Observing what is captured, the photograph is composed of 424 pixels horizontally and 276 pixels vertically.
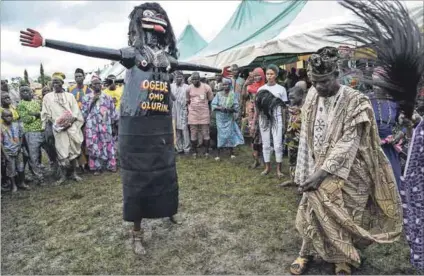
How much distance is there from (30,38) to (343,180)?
2.60 meters

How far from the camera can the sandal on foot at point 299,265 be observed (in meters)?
2.99

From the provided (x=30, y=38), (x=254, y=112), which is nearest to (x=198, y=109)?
(x=254, y=112)

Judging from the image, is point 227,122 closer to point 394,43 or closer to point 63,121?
point 63,121

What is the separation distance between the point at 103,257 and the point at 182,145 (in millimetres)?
5575

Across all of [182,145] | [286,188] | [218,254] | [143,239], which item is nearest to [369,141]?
[218,254]

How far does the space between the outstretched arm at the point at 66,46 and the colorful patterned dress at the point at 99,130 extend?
391 centimetres

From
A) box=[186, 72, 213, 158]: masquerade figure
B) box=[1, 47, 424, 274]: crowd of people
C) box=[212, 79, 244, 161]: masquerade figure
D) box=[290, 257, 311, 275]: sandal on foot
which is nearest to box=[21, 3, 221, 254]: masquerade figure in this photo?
box=[1, 47, 424, 274]: crowd of people

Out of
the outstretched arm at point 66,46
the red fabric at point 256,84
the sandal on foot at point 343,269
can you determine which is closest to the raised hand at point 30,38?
the outstretched arm at point 66,46

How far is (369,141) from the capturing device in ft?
9.24

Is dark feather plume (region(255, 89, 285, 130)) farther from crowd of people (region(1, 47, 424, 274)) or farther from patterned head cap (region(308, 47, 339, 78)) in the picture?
patterned head cap (region(308, 47, 339, 78))

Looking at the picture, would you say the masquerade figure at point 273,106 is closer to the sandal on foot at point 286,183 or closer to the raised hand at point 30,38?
the sandal on foot at point 286,183

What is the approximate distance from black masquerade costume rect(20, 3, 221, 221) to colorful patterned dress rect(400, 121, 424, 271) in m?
1.96

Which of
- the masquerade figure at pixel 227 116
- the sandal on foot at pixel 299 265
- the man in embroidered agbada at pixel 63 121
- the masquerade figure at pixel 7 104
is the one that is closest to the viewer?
the sandal on foot at pixel 299 265

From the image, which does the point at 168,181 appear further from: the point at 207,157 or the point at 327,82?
the point at 207,157
